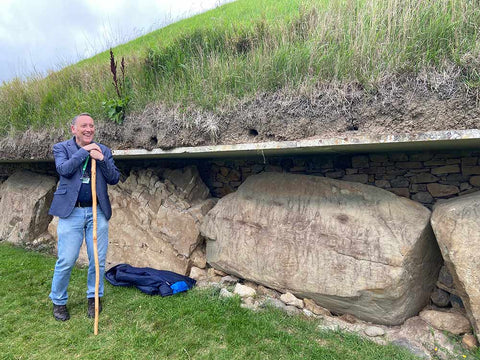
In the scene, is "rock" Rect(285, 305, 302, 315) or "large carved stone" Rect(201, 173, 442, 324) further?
"rock" Rect(285, 305, 302, 315)

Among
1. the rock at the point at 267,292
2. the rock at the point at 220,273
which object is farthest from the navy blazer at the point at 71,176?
the rock at the point at 267,292

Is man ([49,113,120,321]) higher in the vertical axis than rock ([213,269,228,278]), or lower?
higher

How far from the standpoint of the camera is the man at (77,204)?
3459mm

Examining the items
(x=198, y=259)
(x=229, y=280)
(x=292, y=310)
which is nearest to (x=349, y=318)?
(x=292, y=310)

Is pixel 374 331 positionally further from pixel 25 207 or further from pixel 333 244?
pixel 25 207

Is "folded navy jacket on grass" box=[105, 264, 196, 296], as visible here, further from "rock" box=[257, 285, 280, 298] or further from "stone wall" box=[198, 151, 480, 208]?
"stone wall" box=[198, 151, 480, 208]

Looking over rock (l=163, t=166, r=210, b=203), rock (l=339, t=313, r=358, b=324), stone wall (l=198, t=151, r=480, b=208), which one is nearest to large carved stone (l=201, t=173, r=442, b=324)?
rock (l=339, t=313, r=358, b=324)

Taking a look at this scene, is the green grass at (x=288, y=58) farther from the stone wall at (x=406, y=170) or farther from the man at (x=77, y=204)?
the man at (x=77, y=204)

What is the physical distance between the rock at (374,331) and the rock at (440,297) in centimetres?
79

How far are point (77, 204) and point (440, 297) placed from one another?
430 centimetres

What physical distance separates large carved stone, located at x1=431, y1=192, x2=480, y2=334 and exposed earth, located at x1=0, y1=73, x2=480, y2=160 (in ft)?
2.80

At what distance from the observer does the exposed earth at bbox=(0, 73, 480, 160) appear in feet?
9.97

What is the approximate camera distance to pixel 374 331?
343 cm

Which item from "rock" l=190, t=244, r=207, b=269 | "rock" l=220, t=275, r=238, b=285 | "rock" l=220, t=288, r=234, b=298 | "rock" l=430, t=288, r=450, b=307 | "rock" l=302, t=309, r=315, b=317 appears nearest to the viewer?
"rock" l=430, t=288, r=450, b=307
